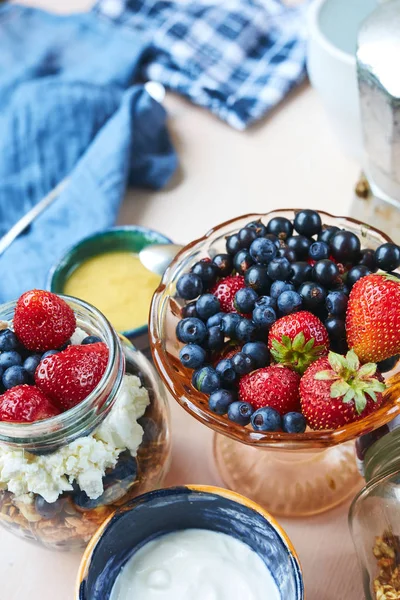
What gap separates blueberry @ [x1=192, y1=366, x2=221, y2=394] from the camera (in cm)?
62

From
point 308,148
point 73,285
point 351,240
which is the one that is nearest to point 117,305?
point 73,285

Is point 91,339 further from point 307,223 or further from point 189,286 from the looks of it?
point 307,223

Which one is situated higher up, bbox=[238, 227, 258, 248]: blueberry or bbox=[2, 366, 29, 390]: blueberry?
bbox=[238, 227, 258, 248]: blueberry

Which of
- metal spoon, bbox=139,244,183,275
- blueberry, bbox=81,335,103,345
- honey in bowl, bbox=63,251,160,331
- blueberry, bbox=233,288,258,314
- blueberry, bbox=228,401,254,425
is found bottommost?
honey in bowl, bbox=63,251,160,331

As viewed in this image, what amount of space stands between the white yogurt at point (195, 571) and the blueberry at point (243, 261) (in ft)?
0.84

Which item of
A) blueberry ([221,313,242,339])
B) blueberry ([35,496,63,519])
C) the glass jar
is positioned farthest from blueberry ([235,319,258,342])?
blueberry ([35,496,63,519])

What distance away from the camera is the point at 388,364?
25.6 inches

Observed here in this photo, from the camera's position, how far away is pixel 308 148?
1103 millimetres

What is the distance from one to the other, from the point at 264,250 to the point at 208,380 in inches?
5.8

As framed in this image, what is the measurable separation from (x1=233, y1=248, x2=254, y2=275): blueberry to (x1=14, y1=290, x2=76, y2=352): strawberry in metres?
0.18

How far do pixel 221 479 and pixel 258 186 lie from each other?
1.56ft

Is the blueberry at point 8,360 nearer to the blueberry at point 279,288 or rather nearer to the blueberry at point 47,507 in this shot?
the blueberry at point 47,507

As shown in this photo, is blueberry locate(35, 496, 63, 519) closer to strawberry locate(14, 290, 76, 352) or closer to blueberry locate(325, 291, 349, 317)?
strawberry locate(14, 290, 76, 352)

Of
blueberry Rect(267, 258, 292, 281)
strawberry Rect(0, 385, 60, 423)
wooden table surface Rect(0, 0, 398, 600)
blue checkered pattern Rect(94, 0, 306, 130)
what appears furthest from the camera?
blue checkered pattern Rect(94, 0, 306, 130)
